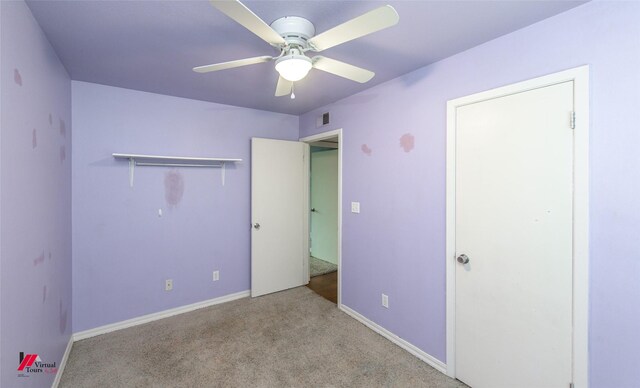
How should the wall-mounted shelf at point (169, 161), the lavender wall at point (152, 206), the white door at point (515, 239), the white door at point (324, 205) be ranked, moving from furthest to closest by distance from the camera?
the white door at point (324, 205) → the wall-mounted shelf at point (169, 161) → the lavender wall at point (152, 206) → the white door at point (515, 239)

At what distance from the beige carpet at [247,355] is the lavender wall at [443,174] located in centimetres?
30

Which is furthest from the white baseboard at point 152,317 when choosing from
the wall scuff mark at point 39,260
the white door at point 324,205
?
the white door at point 324,205

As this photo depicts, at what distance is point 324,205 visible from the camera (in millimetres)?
5059

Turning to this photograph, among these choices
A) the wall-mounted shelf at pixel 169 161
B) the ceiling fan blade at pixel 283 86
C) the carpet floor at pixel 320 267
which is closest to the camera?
the ceiling fan blade at pixel 283 86

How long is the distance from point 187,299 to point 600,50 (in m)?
3.92

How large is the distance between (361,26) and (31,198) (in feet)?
6.53

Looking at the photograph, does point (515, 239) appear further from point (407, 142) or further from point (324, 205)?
point (324, 205)

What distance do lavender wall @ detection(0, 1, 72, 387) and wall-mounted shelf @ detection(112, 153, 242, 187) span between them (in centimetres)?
53

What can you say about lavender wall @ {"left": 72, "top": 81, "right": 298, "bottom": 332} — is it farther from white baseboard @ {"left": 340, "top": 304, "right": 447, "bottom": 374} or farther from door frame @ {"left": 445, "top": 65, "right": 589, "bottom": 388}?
door frame @ {"left": 445, "top": 65, "right": 589, "bottom": 388}

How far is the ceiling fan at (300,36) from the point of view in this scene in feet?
3.59

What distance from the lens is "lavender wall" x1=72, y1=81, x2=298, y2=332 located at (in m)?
2.54

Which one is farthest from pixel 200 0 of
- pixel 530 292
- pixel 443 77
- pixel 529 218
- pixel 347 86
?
pixel 530 292

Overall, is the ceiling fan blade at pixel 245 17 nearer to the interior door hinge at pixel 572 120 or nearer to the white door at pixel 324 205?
the interior door hinge at pixel 572 120

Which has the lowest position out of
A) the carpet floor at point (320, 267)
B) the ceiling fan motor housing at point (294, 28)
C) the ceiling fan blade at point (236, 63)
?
the carpet floor at point (320, 267)
